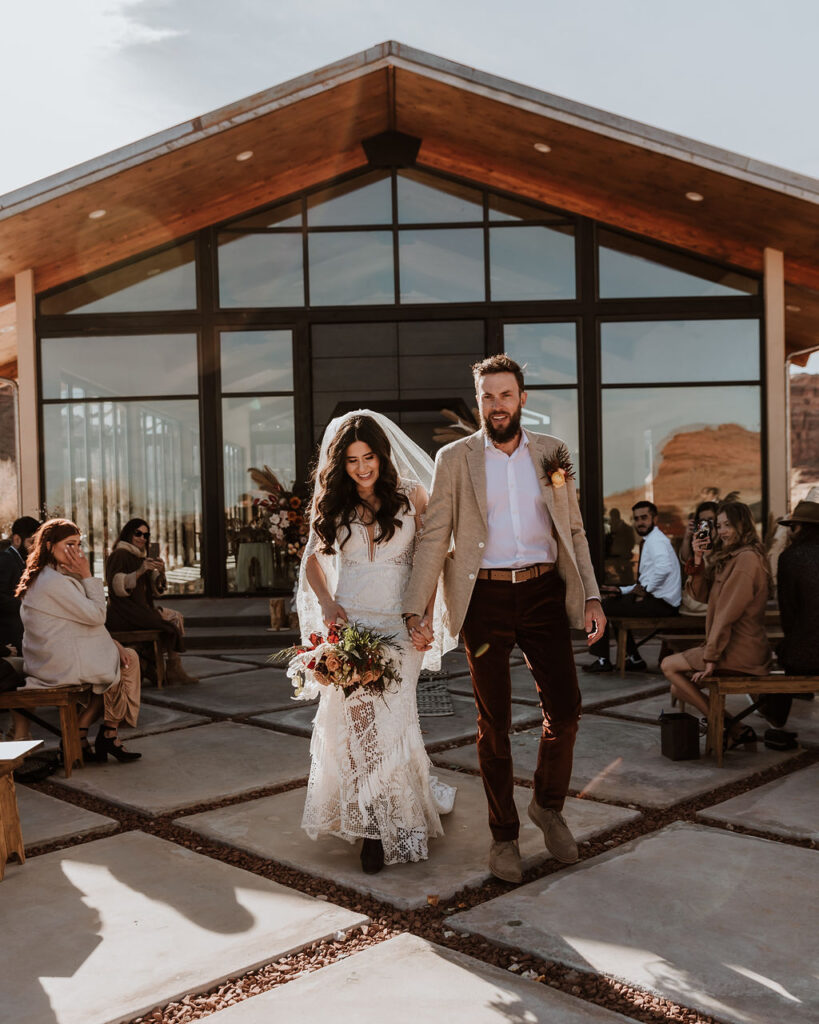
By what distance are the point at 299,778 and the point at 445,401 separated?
9039 millimetres

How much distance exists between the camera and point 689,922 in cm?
331

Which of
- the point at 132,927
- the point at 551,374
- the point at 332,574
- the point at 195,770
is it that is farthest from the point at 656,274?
the point at 132,927

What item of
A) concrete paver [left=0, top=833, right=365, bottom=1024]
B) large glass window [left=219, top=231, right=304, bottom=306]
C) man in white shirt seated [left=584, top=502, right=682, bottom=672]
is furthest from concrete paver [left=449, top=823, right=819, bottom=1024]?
large glass window [left=219, top=231, right=304, bottom=306]

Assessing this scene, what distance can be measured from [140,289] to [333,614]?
1072cm

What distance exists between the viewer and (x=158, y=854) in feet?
13.6

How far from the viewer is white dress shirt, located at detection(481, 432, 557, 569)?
12.5 feet

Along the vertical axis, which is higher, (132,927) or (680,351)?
(680,351)

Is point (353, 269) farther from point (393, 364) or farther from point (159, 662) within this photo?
point (159, 662)

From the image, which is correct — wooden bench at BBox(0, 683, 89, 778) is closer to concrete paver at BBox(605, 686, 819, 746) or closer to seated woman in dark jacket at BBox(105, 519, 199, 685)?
seated woman in dark jacket at BBox(105, 519, 199, 685)

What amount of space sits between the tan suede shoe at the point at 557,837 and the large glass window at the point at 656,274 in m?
10.8

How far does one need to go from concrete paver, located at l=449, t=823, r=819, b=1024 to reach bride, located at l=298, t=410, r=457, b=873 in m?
0.65

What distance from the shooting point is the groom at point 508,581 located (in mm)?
3775

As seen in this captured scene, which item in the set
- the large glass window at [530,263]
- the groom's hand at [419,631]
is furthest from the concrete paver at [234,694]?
the large glass window at [530,263]

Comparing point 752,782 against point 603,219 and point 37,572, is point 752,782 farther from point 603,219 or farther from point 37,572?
point 603,219
